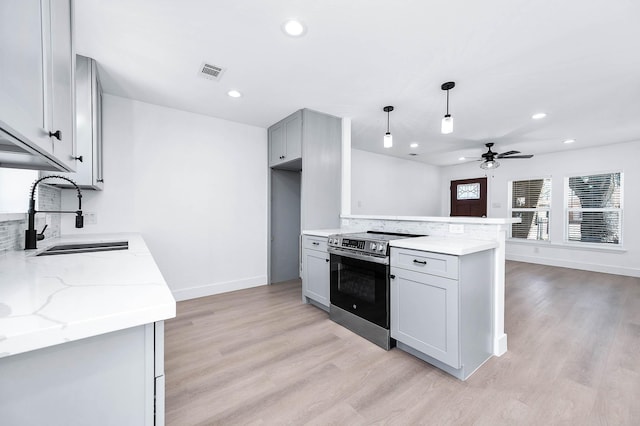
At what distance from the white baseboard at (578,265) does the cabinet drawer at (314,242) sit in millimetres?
5530

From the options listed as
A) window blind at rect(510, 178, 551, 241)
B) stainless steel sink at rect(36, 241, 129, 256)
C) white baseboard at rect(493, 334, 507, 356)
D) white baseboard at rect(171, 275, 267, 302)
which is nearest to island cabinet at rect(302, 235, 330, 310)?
white baseboard at rect(171, 275, 267, 302)

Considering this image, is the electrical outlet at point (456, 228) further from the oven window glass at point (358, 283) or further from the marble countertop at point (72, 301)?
the marble countertop at point (72, 301)

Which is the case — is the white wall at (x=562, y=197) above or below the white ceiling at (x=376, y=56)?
below

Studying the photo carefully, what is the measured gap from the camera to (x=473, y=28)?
1.89 m

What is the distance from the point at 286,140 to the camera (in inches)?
141

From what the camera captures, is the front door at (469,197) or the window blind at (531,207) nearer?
Result: the window blind at (531,207)

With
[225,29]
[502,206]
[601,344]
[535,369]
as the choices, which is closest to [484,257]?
[535,369]

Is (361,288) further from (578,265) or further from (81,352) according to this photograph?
(578,265)

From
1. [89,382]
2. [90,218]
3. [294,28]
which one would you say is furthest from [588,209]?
[90,218]

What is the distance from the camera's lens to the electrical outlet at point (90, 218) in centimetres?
273

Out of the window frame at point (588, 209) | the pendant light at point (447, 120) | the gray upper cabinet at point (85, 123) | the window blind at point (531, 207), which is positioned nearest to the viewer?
the gray upper cabinet at point (85, 123)

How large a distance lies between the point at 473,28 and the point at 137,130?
11.3ft

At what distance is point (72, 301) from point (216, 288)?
120 inches

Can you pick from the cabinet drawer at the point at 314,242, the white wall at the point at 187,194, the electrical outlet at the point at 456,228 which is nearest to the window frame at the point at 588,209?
the electrical outlet at the point at 456,228
